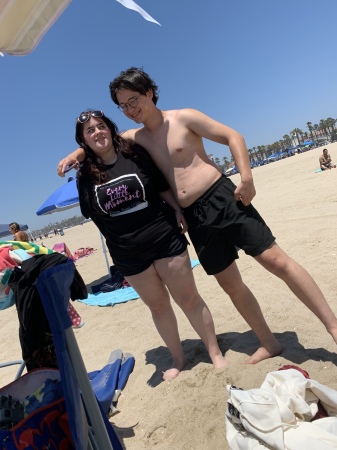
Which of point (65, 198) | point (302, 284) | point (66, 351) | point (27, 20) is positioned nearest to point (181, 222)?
point (302, 284)

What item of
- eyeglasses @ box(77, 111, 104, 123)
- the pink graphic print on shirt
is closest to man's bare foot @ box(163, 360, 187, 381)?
the pink graphic print on shirt

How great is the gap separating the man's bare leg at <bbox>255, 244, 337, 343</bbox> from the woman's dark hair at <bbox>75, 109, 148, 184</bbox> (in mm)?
1053

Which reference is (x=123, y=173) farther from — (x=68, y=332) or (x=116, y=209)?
(x=68, y=332)

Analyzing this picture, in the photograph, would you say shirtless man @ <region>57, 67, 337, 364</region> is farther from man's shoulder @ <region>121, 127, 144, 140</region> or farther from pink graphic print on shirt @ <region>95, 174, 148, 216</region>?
pink graphic print on shirt @ <region>95, 174, 148, 216</region>

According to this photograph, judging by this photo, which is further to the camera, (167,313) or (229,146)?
(167,313)

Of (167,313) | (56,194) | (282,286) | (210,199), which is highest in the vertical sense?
(56,194)

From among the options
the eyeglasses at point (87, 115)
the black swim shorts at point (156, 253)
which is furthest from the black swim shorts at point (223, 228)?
the eyeglasses at point (87, 115)

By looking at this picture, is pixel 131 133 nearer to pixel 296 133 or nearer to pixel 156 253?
pixel 156 253

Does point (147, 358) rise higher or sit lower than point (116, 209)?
lower

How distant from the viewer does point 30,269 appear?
5.37 ft

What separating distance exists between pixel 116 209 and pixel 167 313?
90 cm

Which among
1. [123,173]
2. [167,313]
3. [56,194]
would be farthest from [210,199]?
[56,194]

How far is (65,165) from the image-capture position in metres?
2.34

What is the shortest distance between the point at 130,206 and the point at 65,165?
0.50 metres
